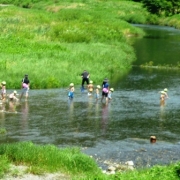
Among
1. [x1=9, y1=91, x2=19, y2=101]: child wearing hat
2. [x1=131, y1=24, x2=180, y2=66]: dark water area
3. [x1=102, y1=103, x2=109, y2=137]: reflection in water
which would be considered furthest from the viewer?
[x1=131, y1=24, x2=180, y2=66]: dark water area

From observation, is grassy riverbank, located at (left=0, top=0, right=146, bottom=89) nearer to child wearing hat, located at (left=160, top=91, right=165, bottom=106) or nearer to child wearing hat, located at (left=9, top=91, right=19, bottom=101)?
child wearing hat, located at (left=9, top=91, right=19, bottom=101)

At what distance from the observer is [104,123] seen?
3259 centimetres

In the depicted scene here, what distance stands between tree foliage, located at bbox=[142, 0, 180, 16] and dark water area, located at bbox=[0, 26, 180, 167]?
260 ft

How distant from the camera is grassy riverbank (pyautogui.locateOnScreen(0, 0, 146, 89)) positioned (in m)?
45.4

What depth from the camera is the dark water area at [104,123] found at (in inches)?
1070

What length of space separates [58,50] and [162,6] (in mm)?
70765

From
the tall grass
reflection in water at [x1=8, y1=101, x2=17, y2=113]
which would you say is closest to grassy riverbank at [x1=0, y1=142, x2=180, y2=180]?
the tall grass

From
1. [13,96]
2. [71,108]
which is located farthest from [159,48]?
[71,108]

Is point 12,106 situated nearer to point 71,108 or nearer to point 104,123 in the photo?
point 71,108

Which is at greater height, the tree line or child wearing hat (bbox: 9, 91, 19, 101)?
the tree line

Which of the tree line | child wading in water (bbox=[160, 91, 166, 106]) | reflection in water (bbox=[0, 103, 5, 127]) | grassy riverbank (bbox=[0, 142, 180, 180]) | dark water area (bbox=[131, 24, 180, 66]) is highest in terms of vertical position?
the tree line

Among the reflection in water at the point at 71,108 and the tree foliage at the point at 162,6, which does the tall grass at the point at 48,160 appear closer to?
the reflection in water at the point at 71,108

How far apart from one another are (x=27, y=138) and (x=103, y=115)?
24.7 feet

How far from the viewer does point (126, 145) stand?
2803cm
